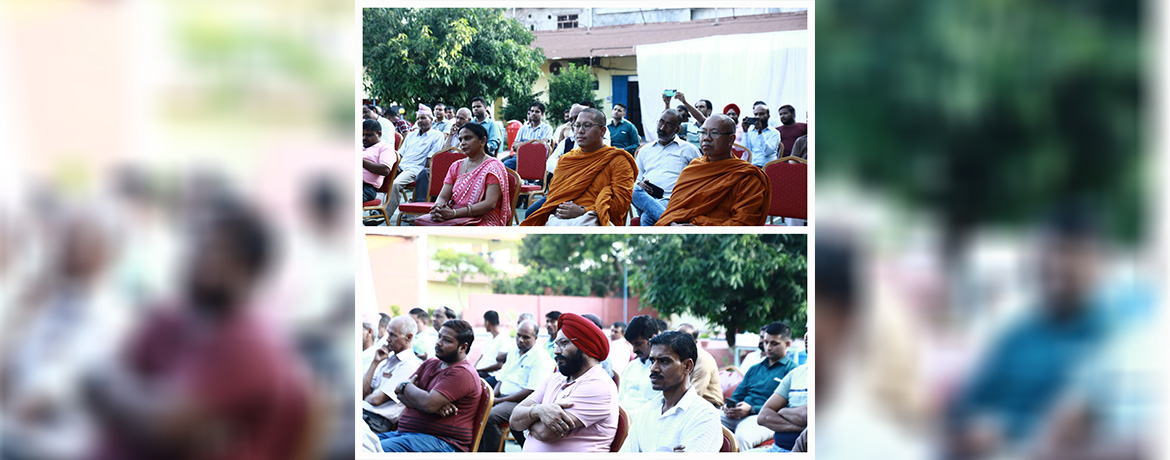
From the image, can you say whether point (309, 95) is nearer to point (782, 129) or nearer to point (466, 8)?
point (466, 8)

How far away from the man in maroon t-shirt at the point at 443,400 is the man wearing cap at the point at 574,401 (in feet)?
0.50

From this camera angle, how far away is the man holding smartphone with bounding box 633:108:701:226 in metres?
3.12

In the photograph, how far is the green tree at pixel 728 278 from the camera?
2658 millimetres

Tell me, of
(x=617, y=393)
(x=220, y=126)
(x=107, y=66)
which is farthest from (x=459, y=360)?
(x=107, y=66)

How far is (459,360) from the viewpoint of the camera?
279 cm

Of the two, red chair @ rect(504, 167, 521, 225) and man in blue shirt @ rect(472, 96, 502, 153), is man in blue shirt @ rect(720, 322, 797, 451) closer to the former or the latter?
red chair @ rect(504, 167, 521, 225)

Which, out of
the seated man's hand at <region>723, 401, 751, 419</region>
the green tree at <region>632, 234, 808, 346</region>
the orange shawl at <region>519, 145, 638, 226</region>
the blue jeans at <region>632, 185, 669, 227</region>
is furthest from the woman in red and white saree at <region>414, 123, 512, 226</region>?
the seated man's hand at <region>723, 401, 751, 419</region>

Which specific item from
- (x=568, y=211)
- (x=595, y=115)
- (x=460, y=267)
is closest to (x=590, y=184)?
(x=568, y=211)

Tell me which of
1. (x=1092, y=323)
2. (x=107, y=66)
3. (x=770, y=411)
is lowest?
(x=770, y=411)

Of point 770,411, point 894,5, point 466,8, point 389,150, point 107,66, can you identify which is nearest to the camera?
point 894,5

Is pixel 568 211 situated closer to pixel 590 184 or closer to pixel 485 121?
pixel 590 184

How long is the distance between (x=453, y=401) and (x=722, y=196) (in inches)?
42.8

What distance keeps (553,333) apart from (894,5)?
1.42 meters

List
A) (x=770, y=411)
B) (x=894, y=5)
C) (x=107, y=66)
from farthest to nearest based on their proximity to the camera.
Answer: (x=770, y=411), (x=107, y=66), (x=894, y=5)
